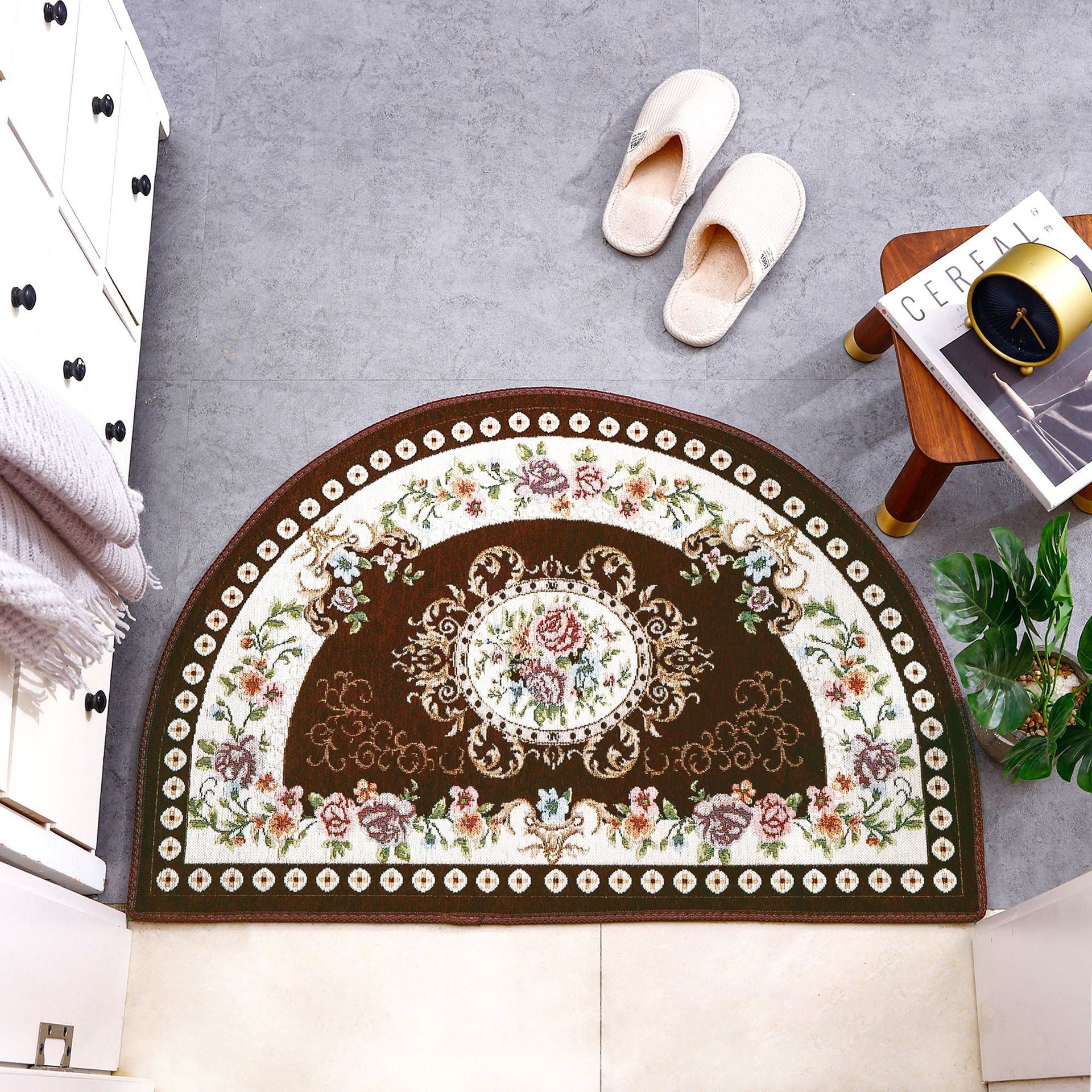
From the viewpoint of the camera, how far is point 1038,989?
1.50m

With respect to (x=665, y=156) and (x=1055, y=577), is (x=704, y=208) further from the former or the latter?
(x=1055, y=577)

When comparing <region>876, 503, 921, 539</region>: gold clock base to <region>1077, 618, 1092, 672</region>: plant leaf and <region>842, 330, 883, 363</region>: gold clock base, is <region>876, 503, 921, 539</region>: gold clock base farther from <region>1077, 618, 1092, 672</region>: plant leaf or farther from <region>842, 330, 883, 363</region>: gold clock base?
<region>1077, 618, 1092, 672</region>: plant leaf

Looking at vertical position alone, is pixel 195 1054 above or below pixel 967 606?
below

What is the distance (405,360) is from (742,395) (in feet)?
2.29

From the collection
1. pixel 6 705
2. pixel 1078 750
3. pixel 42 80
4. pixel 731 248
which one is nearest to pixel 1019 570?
pixel 1078 750

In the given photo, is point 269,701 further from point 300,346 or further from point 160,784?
point 300,346

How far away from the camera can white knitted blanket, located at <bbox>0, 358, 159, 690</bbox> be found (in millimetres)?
1247

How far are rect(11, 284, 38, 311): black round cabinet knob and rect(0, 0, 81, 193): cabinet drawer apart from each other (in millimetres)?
238

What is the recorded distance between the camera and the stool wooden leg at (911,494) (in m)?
1.82

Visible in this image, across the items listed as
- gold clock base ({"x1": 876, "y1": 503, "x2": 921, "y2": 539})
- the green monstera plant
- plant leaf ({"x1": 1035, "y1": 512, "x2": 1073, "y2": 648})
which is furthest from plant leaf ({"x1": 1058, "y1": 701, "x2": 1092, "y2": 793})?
gold clock base ({"x1": 876, "y1": 503, "x2": 921, "y2": 539})

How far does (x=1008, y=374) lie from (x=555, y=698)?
962 mm

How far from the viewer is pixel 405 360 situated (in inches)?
83.4

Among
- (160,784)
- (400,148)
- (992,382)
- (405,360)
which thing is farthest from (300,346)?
(992,382)

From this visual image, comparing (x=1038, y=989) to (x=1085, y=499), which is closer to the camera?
(x=1038, y=989)
